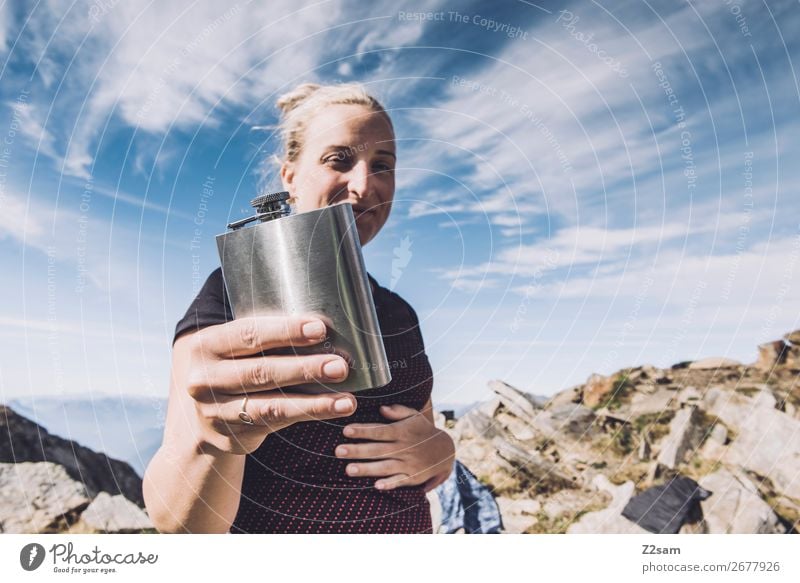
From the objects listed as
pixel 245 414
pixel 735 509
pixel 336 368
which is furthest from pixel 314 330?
pixel 735 509

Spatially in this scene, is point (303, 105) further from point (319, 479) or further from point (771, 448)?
point (771, 448)

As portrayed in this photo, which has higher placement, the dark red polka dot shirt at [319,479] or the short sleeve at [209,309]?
the short sleeve at [209,309]

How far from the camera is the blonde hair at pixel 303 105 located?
A: 2250 millimetres

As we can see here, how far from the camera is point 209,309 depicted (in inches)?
70.4

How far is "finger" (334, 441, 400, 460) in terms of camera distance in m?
2.02

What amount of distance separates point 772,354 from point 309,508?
9.74 feet

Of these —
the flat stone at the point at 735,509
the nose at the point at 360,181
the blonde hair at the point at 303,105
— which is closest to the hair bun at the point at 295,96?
the blonde hair at the point at 303,105

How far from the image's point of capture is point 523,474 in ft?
9.89

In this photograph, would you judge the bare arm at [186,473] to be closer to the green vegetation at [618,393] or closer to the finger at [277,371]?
the finger at [277,371]

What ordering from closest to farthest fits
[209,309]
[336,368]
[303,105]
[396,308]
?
1. [336,368]
2. [209,309]
3. [303,105]
4. [396,308]

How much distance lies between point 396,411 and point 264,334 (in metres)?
0.78

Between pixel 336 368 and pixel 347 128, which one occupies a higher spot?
pixel 347 128

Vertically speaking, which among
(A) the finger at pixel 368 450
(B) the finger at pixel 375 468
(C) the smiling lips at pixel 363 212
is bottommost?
(B) the finger at pixel 375 468
